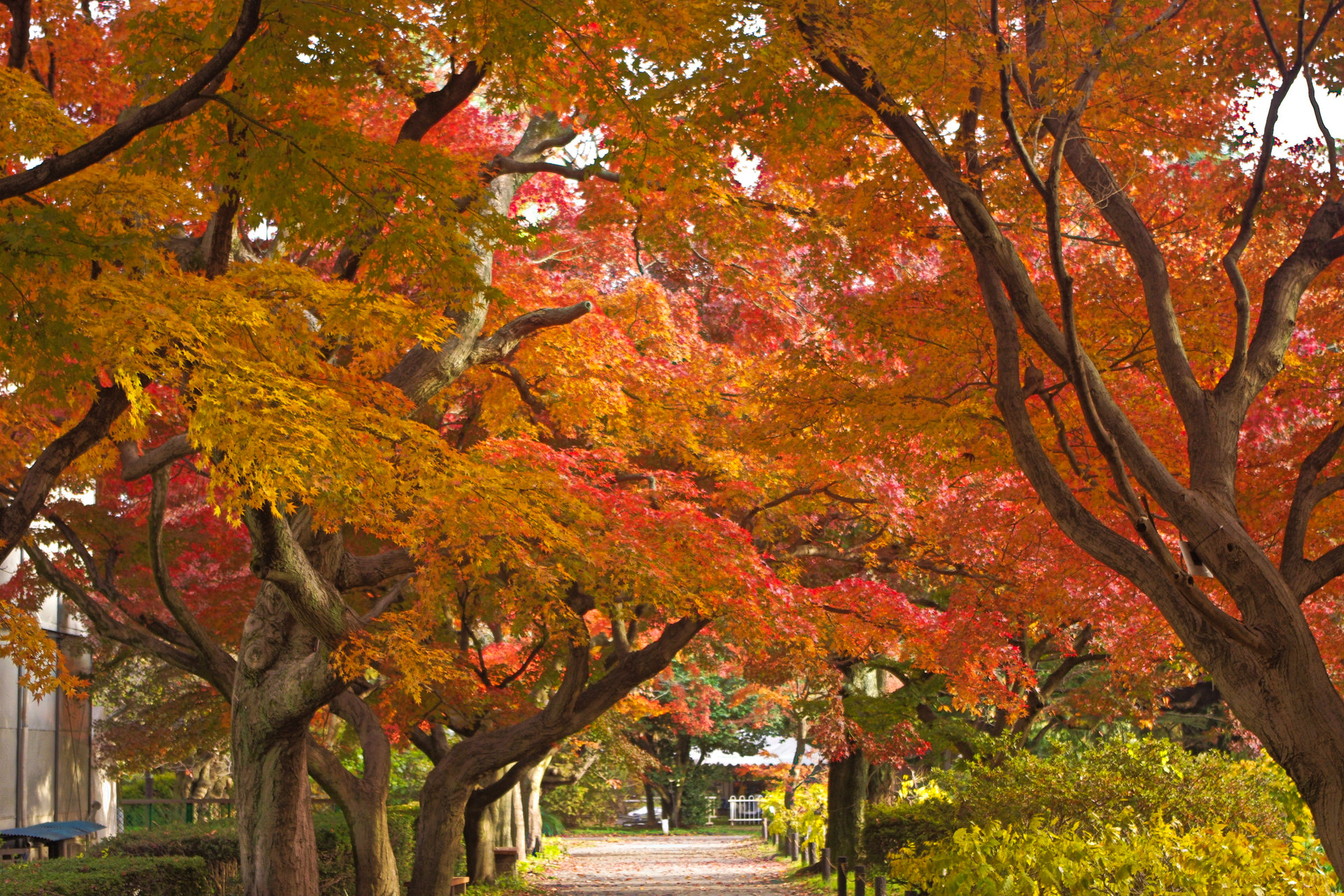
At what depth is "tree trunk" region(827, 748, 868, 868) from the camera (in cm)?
1839

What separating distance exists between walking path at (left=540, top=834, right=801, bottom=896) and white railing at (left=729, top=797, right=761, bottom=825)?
30.1 feet

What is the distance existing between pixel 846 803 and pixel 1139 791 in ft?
32.0

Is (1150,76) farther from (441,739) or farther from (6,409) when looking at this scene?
(441,739)

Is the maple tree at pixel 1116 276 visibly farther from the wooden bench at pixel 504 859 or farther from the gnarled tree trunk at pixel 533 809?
the gnarled tree trunk at pixel 533 809

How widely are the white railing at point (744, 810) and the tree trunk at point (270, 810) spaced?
3519 centimetres

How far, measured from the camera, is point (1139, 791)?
9.84 metres

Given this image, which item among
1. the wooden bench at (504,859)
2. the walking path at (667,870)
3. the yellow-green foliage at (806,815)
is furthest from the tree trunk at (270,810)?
the yellow-green foliage at (806,815)

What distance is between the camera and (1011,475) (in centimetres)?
1538

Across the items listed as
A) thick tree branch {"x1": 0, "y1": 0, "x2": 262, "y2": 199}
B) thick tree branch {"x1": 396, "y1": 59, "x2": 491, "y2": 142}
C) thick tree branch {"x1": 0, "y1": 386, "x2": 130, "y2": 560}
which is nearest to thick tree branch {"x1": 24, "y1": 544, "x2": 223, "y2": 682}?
thick tree branch {"x1": 0, "y1": 386, "x2": 130, "y2": 560}

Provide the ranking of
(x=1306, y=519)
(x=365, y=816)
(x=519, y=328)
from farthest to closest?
1. (x=365, y=816)
2. (x=519, y=328)
3. (x=1306, y=519)

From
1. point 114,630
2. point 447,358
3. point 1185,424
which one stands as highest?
point 447,358

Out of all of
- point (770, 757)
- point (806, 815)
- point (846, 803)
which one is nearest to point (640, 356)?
point (846, 803)

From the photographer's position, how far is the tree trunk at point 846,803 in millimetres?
18391

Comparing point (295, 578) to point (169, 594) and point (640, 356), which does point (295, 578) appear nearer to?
point (169, 594)
